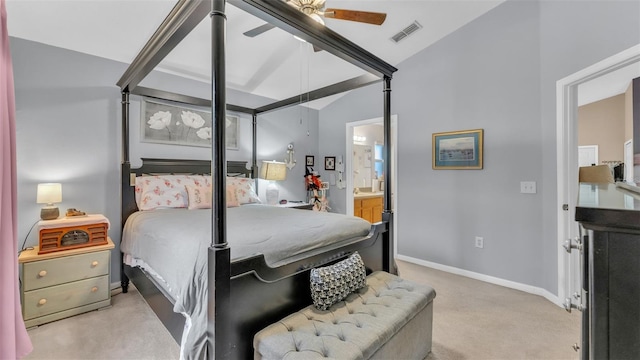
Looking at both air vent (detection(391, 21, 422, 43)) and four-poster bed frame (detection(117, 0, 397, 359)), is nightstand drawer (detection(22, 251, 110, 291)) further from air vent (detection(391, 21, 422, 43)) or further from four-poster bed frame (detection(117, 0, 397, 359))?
air vent (detection(391, 21, 422, 43))

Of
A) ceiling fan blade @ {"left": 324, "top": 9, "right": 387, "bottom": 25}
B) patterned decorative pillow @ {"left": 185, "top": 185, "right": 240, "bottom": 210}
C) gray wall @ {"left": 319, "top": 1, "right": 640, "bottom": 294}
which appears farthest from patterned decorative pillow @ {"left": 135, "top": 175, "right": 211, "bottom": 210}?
gray wall @ {"left": 319, "top": 1, "right": 640, "bottom": 294}

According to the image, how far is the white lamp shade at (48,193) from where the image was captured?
2.21 m

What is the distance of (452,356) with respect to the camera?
1798mm

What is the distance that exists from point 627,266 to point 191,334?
1.56 meters

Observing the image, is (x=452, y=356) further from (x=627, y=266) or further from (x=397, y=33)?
(x=397, y=33)

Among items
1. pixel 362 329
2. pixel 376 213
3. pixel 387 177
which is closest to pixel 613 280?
pixel 362 329

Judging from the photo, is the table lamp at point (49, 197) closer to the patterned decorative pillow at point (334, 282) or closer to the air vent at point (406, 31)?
the patterned decorative pillow at point (334, 282)

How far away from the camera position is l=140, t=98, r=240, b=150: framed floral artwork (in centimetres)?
303

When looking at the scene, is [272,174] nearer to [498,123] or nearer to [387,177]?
[387,177]

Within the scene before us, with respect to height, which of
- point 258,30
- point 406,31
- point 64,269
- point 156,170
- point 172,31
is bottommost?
point 64,269

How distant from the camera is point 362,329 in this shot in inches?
52.6

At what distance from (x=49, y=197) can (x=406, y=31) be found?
149 inches

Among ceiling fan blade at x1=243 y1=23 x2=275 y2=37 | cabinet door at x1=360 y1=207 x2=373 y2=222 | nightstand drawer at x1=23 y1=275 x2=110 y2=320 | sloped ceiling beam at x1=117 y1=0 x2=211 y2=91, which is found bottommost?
nightstand drawer at x1=23 y1=275 x2=110 y2=320

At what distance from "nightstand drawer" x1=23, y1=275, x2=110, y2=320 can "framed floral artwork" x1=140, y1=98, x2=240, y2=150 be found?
59.3 inches
